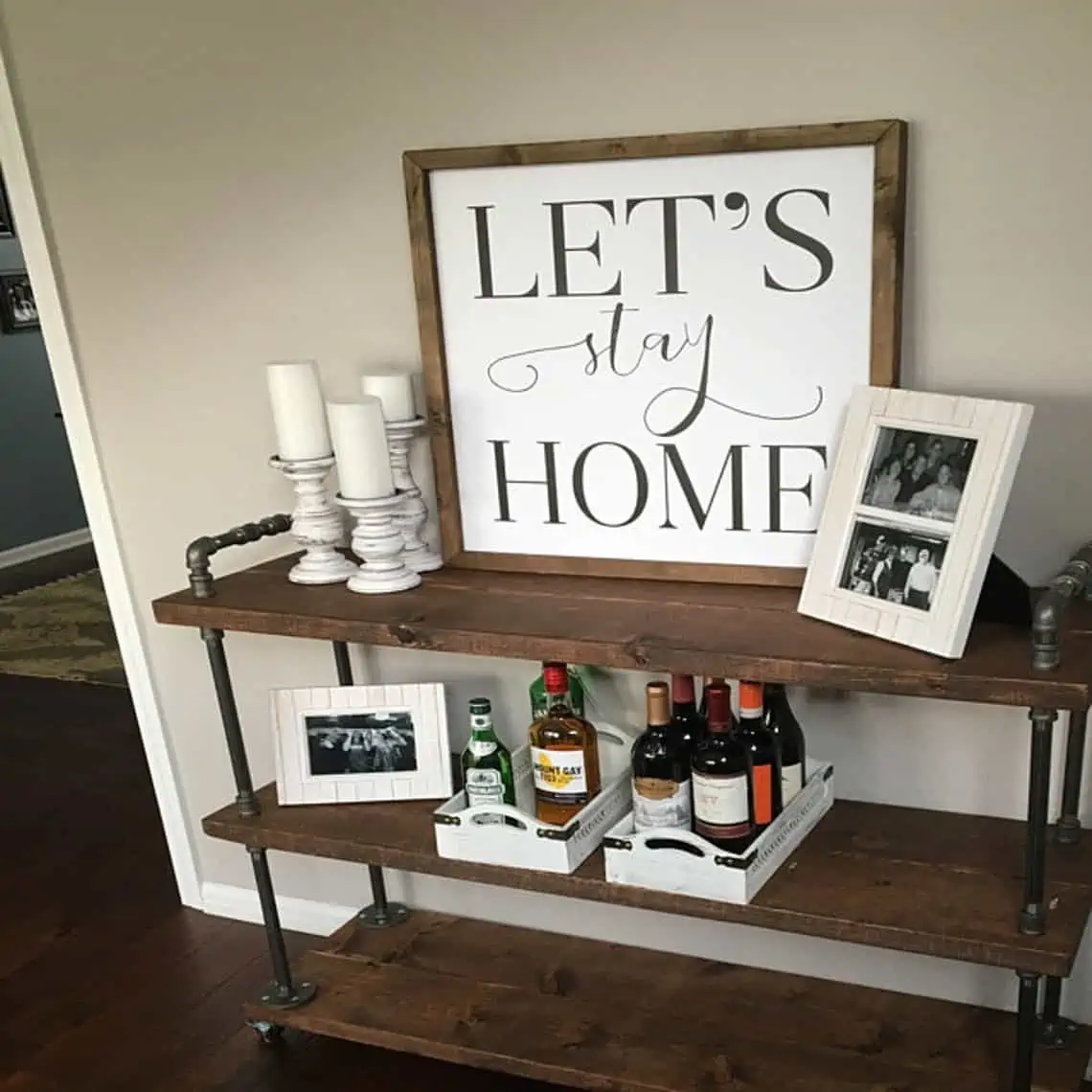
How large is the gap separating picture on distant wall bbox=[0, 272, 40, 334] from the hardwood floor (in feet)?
8.79

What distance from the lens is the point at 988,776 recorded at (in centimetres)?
180

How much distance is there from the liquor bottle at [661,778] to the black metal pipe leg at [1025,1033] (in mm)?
448

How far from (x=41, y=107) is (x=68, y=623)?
2.94 meters

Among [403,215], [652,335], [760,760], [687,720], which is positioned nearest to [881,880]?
[760,760]

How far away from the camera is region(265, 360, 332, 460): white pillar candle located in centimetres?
186

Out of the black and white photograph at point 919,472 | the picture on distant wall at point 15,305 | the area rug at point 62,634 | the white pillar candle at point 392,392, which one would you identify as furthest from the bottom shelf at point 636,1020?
the picture on distant wall at point 15,305

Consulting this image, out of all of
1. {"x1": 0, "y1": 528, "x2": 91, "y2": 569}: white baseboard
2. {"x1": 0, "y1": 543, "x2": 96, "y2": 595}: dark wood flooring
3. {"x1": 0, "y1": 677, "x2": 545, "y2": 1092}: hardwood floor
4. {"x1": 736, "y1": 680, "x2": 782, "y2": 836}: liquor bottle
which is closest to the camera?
{"x1": 736, "y1": 680, "x2": 782, "y2": 836}: liquor bottle

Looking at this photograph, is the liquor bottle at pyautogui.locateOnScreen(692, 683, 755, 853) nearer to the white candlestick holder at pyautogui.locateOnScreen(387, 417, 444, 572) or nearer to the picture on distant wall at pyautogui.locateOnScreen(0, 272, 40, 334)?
the white candlestick holder at pyautogui.locateOnScreen(387, 417, 444, 572)

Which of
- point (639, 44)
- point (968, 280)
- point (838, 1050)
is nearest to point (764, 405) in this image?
point (968, 280)

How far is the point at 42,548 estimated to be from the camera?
18.7ft

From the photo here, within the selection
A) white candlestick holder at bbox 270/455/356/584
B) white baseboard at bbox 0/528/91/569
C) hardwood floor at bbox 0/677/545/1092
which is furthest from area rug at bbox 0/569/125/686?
white candlestick holder at bbox 270/455/356/584

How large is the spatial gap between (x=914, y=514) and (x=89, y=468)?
1.50 m

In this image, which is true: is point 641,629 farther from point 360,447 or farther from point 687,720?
point 360,447

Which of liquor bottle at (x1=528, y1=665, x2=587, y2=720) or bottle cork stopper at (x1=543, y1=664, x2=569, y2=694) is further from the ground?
bottle cork stopper at (x1=543, y1=664, x2=569, y2=694)
